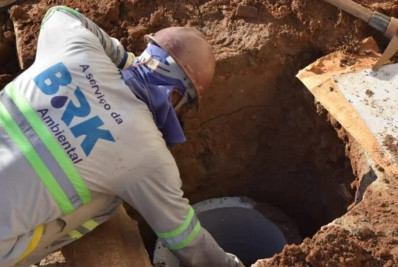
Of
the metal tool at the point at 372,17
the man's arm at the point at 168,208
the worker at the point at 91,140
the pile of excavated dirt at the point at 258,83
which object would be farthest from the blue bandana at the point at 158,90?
the metal tool at the point at 372,17

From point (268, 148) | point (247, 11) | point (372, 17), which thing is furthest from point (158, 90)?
point (372, 17)

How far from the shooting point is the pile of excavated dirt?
3275 millimetres

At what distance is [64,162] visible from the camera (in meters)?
2.13

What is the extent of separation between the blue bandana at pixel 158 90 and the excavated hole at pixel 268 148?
2.92 ft

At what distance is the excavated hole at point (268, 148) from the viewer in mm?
3301

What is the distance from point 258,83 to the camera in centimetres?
339

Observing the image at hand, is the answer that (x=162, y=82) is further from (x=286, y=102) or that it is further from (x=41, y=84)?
(x=286, y=102)

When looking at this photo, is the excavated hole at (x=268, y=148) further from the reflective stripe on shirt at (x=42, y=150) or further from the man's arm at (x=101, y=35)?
the reflective stripe on shirt at (x=42, y=150)

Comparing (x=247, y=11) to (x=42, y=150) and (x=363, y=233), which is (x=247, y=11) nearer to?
(x=363, y=233)

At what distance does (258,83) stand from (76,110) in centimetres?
157

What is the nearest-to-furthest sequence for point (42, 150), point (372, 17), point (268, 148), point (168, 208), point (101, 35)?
point (42, 150) < point (168, 208) < point (101, 35) < point (372, 17) < point (268, 148)

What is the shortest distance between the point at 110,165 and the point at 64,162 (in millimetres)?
200

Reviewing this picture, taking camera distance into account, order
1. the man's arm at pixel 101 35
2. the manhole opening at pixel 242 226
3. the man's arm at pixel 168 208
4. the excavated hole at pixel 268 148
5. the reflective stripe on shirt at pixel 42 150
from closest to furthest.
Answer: the reflective stripe on shirt at pixel 42 150, the man's arm at pixel 168 208, the man's arm at pixel 101 35, the excavated hole at pixel 268 148, the manhole opening at pixel 242 226

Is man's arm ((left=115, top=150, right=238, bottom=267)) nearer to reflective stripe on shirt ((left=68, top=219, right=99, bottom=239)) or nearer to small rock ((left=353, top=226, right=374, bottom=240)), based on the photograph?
reflective stripe on shirt ((left=68, top=219, right=99, bottom=239))
